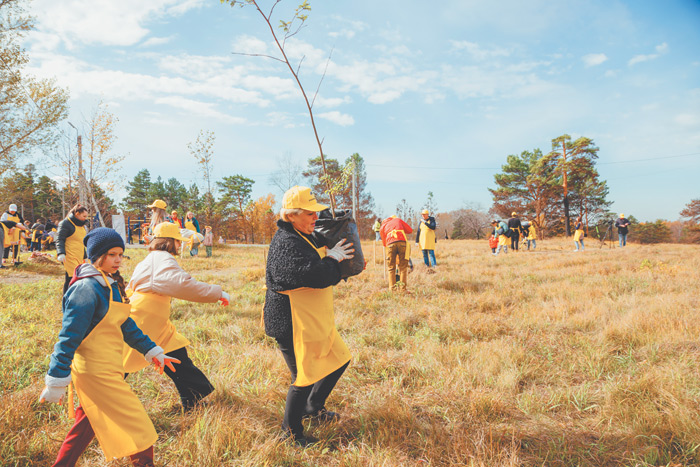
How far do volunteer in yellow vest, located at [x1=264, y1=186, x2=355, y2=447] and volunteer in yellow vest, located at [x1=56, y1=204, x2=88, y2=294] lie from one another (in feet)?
17.0

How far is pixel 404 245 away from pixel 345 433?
5506 mm

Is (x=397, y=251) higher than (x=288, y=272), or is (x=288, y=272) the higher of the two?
(x=288, y=272)

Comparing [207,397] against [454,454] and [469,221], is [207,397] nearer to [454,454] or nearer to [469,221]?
[454,454]

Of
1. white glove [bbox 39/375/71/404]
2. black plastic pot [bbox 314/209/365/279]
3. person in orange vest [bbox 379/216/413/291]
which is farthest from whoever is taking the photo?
person in orange vest [bbox 379/216/413/291]

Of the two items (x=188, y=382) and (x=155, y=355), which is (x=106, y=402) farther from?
(x=188, y=382)

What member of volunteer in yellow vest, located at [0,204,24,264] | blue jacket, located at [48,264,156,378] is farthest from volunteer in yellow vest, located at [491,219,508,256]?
volunteer in yellow vest, located at [0,204,24,264]

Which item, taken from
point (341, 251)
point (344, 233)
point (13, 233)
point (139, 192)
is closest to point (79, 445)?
point (341, 251)

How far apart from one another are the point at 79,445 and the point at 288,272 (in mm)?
1513

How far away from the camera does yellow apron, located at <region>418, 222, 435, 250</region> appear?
10953 millimetres

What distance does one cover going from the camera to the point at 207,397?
3041mm

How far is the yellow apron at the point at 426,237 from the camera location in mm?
10953

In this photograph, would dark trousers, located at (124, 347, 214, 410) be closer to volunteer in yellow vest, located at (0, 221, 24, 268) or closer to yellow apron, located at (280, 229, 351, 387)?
yellow apron, located at (280, 229, 351, 387)

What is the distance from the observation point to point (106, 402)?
6.42 ft

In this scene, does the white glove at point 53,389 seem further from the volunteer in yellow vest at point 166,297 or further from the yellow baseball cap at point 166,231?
the yellow baseball cap at point 166,231
